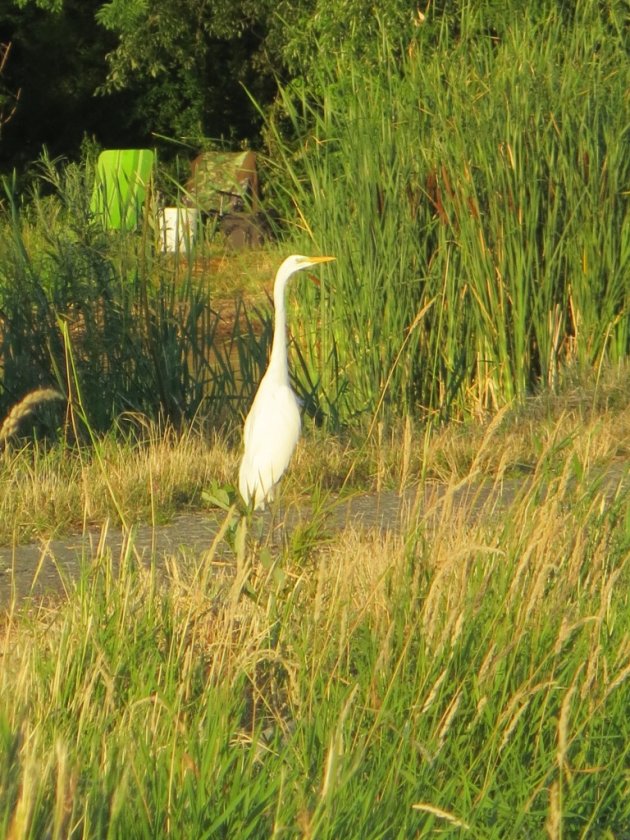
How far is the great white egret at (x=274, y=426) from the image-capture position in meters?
4.97

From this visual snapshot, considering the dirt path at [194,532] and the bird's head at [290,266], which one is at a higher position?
the bird's head at [290,266]

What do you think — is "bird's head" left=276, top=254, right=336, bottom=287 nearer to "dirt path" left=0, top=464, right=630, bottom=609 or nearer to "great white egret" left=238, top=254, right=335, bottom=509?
"great white egret" left=238, top=254, right=335, bottom=509

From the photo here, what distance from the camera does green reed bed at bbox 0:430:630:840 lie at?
7.58 ft

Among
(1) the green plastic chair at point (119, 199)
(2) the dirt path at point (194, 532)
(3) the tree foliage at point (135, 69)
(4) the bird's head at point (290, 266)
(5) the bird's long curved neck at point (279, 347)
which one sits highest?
(3) the tree foliage at point (135, 69)

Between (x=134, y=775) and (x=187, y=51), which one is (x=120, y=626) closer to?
(x=134, y=775)

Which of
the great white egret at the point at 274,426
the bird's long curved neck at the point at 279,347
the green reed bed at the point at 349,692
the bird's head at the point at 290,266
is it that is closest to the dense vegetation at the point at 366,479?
the green reed bed at the point at 349,692

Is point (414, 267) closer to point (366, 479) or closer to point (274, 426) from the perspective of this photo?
point (366, 479)

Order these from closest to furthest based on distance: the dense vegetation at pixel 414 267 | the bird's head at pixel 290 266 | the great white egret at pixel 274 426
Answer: the great white egret at pixel 274 426 → the bird's head at pixel 290 266 → the dense vegetation at pixel 414 267

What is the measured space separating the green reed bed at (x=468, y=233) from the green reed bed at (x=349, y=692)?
3660mm

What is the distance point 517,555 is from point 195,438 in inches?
125

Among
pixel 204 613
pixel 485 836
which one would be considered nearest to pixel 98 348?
pixel 204 613

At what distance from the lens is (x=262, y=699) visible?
2.99m

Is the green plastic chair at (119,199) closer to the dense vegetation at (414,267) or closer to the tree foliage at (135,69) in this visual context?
the dense vegetation at (414,267)

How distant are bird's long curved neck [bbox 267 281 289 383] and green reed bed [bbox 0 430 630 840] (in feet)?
6.38
